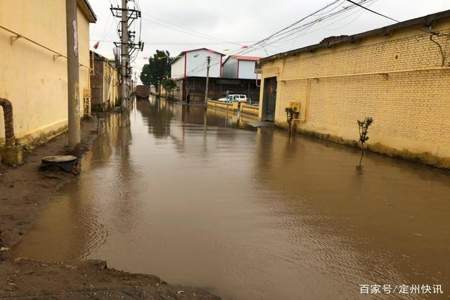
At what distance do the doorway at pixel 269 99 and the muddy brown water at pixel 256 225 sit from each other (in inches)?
598

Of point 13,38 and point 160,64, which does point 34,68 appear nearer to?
point 13,38

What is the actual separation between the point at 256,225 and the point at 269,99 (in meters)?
21.3

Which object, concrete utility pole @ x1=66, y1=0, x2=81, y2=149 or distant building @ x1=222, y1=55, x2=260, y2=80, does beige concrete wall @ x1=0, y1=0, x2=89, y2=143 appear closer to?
concrete utility pole @ x1=66, y1=0, x2=81, y2=149

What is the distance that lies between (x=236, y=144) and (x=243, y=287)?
11.3 meters

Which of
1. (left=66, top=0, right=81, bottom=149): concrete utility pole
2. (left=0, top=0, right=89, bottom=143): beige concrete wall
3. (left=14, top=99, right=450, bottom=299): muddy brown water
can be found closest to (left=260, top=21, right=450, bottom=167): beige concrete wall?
(left=14, top=99, right=450, bottom=299): muddy brown water

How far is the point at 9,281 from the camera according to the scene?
11.6ft

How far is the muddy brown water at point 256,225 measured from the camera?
4590mm

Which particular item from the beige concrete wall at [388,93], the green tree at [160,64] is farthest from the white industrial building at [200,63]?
the beige concrete wall at [388,93]

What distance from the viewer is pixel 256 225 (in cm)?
614

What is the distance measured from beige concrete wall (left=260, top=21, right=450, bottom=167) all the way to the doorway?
5.62 metres

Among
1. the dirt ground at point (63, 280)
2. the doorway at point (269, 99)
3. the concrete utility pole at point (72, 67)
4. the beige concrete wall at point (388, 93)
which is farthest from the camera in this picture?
the doorway at point (269, 99)

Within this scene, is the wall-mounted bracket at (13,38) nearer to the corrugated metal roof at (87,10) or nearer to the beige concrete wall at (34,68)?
the beige concrete wall at (34,68)

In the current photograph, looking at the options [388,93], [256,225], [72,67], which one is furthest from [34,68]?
[388,93]

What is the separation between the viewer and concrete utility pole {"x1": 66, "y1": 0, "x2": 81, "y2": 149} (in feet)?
35.0
